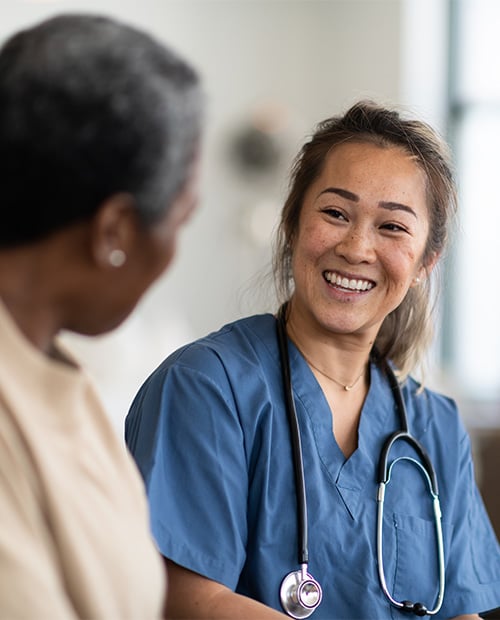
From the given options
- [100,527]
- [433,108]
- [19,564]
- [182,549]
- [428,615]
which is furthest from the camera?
[433,108]

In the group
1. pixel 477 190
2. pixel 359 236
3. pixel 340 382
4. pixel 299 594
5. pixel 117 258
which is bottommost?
pixel 299 594

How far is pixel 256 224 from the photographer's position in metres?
5.62

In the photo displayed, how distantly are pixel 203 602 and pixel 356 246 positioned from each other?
606 millimetres

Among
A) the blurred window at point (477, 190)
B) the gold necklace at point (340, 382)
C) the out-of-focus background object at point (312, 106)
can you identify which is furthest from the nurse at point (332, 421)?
the blurred window at point (477, 190)

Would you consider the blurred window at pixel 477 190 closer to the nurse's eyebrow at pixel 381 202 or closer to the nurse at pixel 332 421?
the nurse at pixel 332 421

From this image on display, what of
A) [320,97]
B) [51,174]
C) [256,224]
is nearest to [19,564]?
[51,174]

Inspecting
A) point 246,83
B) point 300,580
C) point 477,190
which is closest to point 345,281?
point 300,580

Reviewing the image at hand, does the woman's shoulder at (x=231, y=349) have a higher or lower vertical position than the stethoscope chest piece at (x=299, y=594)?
higher

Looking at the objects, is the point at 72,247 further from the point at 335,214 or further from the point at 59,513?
the point at 335,214

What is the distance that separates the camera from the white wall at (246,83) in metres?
5.47

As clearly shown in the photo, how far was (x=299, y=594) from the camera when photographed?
153 cm

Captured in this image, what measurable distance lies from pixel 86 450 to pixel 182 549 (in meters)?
0.50

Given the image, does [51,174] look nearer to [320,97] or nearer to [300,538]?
[300,538]

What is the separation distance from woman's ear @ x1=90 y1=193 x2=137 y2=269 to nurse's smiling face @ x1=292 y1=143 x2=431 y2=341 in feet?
→ 2.58
